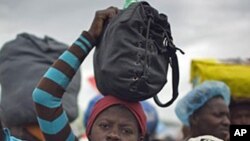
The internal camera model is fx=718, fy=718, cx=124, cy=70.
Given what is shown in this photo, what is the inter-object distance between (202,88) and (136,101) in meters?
1.54

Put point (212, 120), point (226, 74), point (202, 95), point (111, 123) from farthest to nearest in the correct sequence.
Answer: point (226, 74) → point (202, 95) → point (212, 120) → point (111, 123)

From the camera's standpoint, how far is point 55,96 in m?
3.61

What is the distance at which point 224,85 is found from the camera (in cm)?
522

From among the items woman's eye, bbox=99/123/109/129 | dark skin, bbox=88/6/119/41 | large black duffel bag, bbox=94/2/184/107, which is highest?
dark skin, bbox=88/6/119/41

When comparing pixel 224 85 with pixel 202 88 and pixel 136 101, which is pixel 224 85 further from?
pixel 136 101

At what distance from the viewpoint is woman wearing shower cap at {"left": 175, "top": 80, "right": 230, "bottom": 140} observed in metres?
5.01

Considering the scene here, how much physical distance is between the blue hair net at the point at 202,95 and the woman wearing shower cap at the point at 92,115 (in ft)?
4.67

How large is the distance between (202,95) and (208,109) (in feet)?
0.36

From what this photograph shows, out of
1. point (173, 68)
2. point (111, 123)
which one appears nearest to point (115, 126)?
point (111, 123)

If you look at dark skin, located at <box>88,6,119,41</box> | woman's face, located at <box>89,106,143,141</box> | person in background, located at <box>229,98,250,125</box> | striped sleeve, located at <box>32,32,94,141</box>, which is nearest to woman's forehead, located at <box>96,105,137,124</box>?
woman's face, located at <box>89,106,143,141</box>

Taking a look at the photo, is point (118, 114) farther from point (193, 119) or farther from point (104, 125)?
point (193, 119)

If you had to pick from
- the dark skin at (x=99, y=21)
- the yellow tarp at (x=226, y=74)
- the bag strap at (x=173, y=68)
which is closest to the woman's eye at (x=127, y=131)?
the bag strap at (x=173, y=68)

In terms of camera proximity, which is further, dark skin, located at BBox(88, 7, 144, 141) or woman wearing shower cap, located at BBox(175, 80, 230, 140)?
woman wearing shower cap, located at BBox(175, 80, 230, 140)

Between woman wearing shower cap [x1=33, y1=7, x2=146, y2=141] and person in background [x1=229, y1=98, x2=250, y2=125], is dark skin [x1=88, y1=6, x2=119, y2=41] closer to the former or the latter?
woman wearing shower cap [x1=33, y1=7, x2=146, y2=141]
